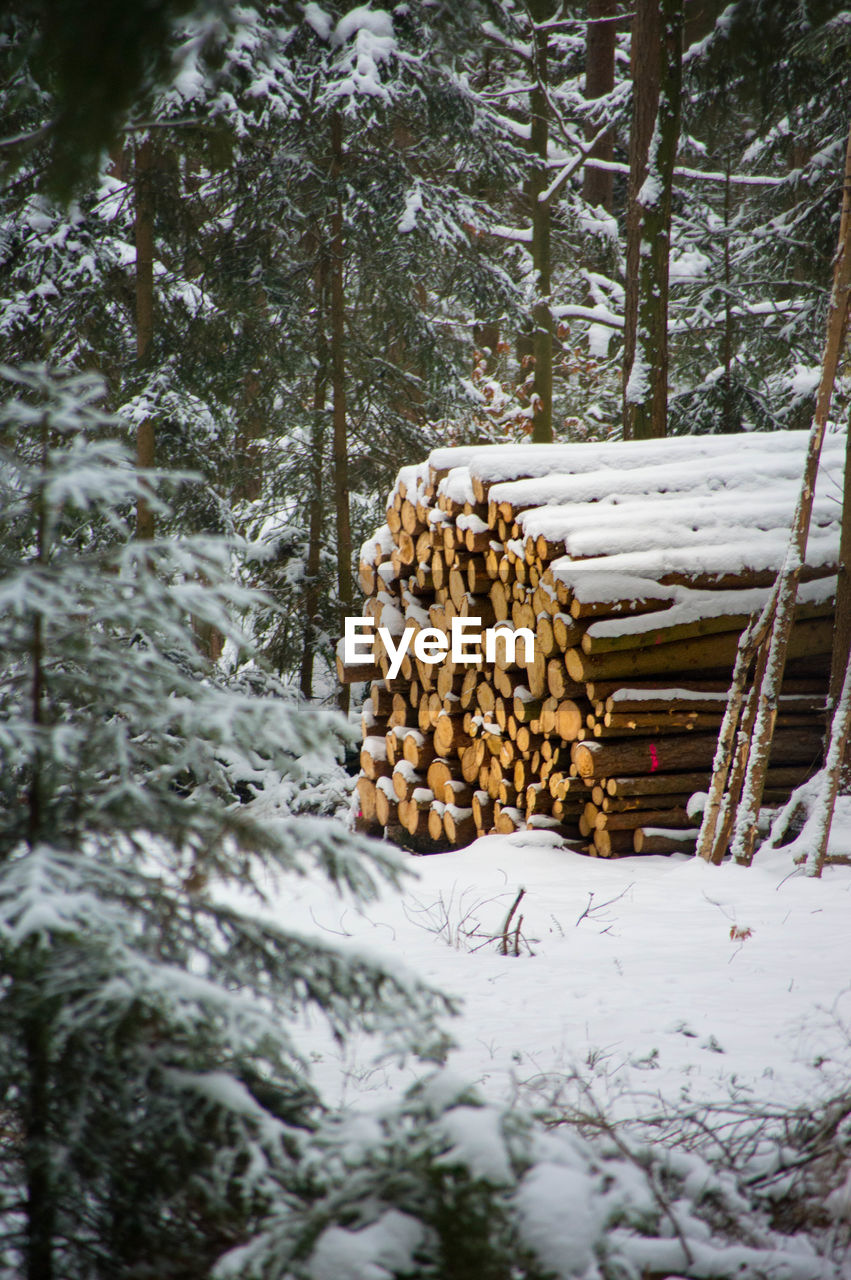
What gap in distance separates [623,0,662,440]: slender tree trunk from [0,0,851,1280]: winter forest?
0.06 m

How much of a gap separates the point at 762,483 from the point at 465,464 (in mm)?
2022

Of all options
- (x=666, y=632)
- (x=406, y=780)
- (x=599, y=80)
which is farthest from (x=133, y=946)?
(x=599, y=80)

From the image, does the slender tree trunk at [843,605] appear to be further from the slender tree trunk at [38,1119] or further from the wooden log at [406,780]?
the slender tree trunk at [38,1119]

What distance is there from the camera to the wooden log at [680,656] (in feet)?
18.6

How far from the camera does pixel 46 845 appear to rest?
62.9 inches

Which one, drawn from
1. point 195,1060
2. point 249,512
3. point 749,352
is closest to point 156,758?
point 195,1060

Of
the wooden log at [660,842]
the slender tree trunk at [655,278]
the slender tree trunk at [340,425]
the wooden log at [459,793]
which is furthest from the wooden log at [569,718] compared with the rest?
the slender tree trunk at [340,425]

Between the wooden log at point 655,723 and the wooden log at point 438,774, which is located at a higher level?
the wooden log at point 655,723

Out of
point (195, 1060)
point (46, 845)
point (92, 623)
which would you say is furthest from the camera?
point (92, 623)

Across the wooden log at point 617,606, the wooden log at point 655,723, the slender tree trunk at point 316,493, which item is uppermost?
the slender tree trunk at point 316,493

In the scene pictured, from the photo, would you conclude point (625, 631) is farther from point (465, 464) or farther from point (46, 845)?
point (46, 845)

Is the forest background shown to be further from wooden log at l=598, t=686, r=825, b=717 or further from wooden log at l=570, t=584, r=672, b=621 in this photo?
wooden log at l=570, t=584, r=672, b=621

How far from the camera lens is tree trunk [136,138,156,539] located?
28.6 ft

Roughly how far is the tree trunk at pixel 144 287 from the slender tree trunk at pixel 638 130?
14.0ft
